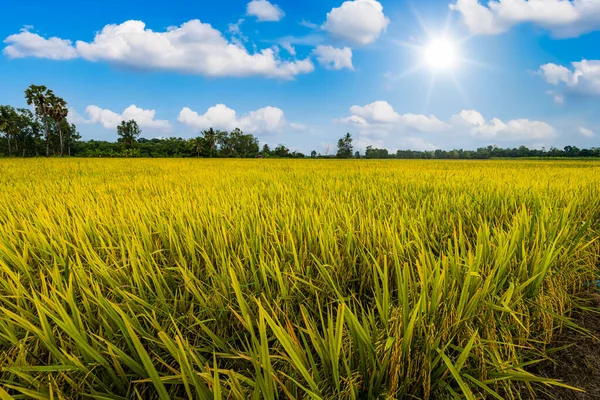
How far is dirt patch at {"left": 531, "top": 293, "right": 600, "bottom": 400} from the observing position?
100 centimetres

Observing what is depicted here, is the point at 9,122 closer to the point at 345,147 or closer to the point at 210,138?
the point at 210,138

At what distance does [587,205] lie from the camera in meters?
2.97

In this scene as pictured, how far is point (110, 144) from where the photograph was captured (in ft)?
229

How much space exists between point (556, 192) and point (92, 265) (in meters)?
4.21

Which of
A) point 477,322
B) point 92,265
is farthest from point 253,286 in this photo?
point 477,322

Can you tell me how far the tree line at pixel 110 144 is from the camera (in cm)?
5003

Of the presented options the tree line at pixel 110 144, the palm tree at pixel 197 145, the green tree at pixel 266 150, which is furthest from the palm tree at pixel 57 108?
the green tree at pixel 266 150

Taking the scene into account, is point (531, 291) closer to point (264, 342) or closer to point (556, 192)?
point (264, 342)

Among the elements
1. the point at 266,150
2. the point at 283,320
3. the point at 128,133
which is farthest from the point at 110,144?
the point at 283,320

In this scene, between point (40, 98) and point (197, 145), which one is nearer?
point (40, 98)

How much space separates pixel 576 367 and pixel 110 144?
8447 cm

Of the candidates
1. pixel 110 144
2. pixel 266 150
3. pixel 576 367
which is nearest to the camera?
pixel 576 367

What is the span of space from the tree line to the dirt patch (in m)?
62.0

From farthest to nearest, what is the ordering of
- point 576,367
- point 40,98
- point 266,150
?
1. point 266,150
2. point 40,98
3. point 576,367
